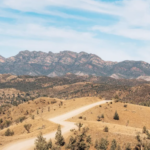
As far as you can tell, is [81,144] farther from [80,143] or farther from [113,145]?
[113,145]

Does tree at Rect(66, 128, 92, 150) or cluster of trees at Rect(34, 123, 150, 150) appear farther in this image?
tree at Rect(66, 128, 92, 150)

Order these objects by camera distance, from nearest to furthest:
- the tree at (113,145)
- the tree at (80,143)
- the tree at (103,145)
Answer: the tree at (113,145) → the tree at (103,145) → the tree at (80,143)

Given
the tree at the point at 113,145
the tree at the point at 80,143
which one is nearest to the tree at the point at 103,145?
the tree at the point at 113,145

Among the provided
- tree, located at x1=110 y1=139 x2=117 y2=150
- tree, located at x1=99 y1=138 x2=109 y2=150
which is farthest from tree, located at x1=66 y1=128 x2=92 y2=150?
tree, located at x1=110 y1=139 x2=117 y2=150

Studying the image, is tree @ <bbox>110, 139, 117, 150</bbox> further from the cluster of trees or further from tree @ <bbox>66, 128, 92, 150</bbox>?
tree @ <bbox>66, 128, 92, 150</bbox>

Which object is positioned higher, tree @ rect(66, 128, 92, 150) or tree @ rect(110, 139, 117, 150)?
tree @ rect(110, 139, 117, 150)

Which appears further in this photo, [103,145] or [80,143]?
[80,143]

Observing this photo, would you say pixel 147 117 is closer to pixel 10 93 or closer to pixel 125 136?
pixel 125 136

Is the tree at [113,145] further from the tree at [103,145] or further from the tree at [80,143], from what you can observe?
the tree at [80,143]

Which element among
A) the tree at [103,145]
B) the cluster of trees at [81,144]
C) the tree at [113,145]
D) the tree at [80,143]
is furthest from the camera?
the tree at [80,143]

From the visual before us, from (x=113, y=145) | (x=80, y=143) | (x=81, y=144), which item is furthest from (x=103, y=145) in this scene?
(x=80, y=143)

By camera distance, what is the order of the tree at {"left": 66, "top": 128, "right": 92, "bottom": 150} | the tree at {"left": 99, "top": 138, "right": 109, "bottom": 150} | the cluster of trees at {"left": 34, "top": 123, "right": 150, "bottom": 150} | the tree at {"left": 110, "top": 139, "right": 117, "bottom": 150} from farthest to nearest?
1. the tree at {"left": 66, "top": 128, "right": 92, "bottom": 150}
2. the tree at {"left": 99, "top": 138, "right": 109, "bottom": 150}
3. the tree at {"left": 110, "top": 139, "right": 117, "bottom": 150}
4. the cluster of trees at {"left": 34, "top": 123, "right": 150, "bottom": 150}

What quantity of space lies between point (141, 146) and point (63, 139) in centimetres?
899

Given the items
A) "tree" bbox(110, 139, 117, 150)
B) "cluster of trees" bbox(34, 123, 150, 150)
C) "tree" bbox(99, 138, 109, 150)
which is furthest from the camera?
"tree" bbox(99, 138, 109, 150)
